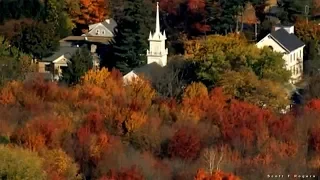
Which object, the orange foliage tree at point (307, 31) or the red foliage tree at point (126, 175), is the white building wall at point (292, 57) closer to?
the orange foliage tree at point (307, 31)

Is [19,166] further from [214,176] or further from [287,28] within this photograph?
[287,28]

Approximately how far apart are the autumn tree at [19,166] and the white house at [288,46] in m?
9.91

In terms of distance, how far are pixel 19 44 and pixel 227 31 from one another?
232 inches

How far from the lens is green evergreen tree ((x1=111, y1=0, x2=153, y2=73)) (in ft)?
74.4

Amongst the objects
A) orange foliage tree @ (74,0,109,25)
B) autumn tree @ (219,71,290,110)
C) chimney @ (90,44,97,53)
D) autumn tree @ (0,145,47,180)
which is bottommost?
autumn tree @ (0,145,47,180)

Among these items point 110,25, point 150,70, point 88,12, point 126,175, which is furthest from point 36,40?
point 126,175

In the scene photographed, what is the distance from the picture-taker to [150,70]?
20.5 meters

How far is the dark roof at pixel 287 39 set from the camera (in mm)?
22500

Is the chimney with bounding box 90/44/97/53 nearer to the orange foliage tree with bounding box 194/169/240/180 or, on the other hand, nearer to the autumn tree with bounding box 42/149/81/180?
the autumn tree with bounding box 42/149/81/180

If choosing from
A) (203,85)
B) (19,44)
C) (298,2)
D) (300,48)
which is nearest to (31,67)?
(19,44)

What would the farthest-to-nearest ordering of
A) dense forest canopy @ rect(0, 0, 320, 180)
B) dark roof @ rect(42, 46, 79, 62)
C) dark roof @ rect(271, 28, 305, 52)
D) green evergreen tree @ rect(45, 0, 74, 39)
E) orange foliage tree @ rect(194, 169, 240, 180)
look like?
green evergreen tree @ rect(45, 0, 74, 39), dark roof @ rect(42, 46, 79, 62), dark roof @ rect(271, 28, 305, 52), dense forest canopy @ rect(0, 0, 320, 180), orange foliage tree @ rect(194, 169, 240, 180)

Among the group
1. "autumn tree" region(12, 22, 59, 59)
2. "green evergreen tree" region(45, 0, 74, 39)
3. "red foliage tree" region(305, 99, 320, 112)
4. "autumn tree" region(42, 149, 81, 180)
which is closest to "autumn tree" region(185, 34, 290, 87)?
"red foliage tree" region(305, 99, 320, 112)

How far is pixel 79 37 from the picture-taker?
27.0 meters

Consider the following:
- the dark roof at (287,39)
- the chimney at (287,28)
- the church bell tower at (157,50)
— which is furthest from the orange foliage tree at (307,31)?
the church bell tower at (157,50)
